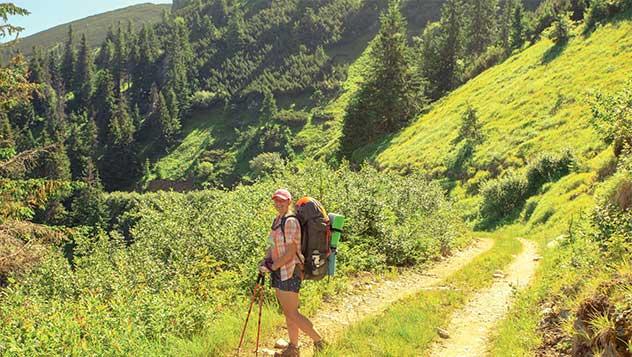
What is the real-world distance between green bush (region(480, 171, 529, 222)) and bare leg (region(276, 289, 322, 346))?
23063mm

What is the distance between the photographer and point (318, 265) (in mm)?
6523

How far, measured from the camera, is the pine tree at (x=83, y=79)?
156 meters

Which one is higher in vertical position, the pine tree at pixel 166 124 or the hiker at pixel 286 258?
the pine tree at pixel 166 124

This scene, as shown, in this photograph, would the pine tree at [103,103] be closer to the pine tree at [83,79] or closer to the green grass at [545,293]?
the pine tree at [83,79]

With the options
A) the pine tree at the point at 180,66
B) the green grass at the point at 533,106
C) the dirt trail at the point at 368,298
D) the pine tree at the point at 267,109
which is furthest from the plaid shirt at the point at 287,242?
the pine tree at the point at 180,66

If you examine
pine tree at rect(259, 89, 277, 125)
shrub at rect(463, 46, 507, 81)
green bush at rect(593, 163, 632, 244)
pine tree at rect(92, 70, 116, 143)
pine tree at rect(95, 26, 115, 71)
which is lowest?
green bush at rect(593, 163, 632, 244)

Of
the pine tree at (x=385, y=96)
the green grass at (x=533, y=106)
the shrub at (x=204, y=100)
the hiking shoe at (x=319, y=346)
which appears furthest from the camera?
the shrub at (x=204, y=100)

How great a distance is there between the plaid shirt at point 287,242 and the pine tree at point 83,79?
541ft

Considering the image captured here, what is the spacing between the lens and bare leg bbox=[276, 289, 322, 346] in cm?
665

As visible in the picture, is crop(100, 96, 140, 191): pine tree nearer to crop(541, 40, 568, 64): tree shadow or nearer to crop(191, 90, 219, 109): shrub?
crop(191, 90, 219, 109): shrub

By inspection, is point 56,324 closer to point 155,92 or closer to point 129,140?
point 129,140

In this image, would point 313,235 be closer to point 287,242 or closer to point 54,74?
point 287,242

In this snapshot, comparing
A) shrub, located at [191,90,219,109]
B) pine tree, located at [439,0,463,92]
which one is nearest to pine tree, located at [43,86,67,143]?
shrub, located at [191,90,219,109]

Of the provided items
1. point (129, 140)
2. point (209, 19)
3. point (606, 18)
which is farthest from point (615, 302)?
point (209, 19)
